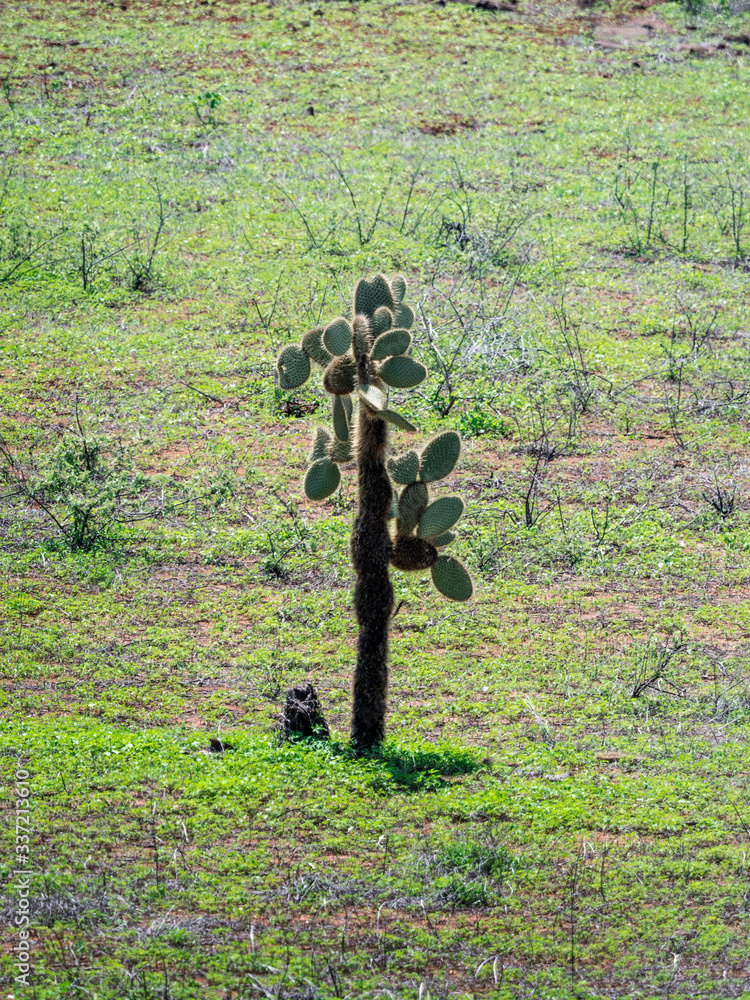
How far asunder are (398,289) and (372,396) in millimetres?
860

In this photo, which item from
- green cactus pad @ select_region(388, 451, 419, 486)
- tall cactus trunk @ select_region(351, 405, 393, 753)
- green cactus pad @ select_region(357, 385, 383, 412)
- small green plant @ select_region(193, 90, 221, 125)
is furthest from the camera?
small green plant @ select_region(193, 90, 221, 125)

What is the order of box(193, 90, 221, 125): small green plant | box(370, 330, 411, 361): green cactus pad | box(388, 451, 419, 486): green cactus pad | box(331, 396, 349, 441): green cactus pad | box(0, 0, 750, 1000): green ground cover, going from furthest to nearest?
box(193, 90, 221, 125): small green plant
box(388, 451, 419, 486): green cactus pad
box(331, 396, 349, 441): green cactus pad
box(370, 330, 411, 361): green cactus pad
box(0, 0, 750, 1000): green ground cover

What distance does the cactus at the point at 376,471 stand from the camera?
5738 millimetres

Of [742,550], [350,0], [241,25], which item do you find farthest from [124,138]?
[742,550]

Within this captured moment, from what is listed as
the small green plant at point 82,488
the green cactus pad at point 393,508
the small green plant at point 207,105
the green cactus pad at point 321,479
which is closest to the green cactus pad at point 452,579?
the green cactus pad at point 393,508

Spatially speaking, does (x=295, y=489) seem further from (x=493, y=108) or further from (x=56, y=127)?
(x=493, y=108)

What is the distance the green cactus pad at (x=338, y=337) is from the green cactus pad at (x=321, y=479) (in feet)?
2.16

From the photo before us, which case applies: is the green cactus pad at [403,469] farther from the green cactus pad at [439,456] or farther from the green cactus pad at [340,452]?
the green cactus pad at [340,452]

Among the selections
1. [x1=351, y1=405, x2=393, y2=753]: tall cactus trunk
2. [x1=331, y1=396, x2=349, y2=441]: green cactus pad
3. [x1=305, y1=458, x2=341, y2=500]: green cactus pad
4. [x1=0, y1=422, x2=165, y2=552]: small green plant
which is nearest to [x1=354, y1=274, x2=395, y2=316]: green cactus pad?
[x1=331, y1=396, x2=349, y2=441]: green cactus pad

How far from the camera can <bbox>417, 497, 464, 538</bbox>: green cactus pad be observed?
602 centimetres

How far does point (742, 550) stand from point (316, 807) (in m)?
3.89

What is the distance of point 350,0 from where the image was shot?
20.6m

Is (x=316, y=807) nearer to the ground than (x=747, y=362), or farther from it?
nearer to the ground

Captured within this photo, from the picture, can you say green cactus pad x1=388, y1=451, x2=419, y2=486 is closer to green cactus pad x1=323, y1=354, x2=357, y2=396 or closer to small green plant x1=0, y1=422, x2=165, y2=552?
green cactus pad x1=323, y1=354, x2=357, y2=396
